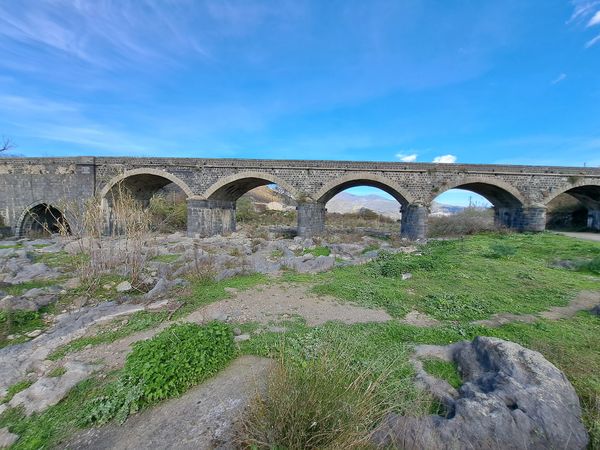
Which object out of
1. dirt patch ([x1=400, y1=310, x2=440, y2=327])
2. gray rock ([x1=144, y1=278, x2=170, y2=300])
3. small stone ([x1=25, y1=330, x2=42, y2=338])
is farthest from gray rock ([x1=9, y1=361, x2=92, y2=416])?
dirt patch ([x1=400, y1=310, x2=440, y2=327])

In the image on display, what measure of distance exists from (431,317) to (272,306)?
290 cm

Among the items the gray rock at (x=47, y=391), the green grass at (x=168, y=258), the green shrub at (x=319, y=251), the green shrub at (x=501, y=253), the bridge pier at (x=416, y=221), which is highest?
the bridge pier at (x=416, y=221)

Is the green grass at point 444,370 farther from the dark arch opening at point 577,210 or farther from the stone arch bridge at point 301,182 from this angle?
the dark arch opening at point 577,210

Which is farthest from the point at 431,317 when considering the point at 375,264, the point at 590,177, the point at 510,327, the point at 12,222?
the point at 12,222

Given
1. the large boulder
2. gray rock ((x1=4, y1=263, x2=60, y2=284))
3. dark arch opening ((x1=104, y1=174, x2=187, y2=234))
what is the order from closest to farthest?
the large boulder
gray rock ((x1=4, y1=263, x2=60, y2=284))
dark arch opening ((x1=104, y1=174, x2=187, y2=234))

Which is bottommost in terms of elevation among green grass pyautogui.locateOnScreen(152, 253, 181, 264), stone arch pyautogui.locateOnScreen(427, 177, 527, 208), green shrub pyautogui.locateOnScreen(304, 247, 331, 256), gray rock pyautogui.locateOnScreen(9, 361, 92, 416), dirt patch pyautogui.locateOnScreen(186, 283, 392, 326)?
gray rock pyautogui.locateOnScreen(9, 361, 92, 416)

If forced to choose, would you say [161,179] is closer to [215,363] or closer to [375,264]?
[375,264]

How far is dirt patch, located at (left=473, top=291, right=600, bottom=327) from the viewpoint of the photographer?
15.5ft

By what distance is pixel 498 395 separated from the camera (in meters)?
2.63

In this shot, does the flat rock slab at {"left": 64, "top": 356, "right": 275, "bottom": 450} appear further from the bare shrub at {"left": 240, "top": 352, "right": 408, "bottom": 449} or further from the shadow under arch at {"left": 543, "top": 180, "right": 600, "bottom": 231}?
the shadow under arch at {"left": 543, "top": 180, "right": 600, "bottom": 231}

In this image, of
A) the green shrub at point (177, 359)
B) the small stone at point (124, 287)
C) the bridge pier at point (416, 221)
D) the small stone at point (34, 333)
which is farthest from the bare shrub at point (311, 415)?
the bridge pier at point (416, 221)

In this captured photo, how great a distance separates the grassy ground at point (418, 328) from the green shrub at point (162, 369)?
26cm

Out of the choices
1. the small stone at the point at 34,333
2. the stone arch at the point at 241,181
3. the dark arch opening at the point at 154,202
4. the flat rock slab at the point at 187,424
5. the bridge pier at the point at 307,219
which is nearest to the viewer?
the flat rock slab at the point at 187,424

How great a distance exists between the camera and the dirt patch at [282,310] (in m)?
4.84
